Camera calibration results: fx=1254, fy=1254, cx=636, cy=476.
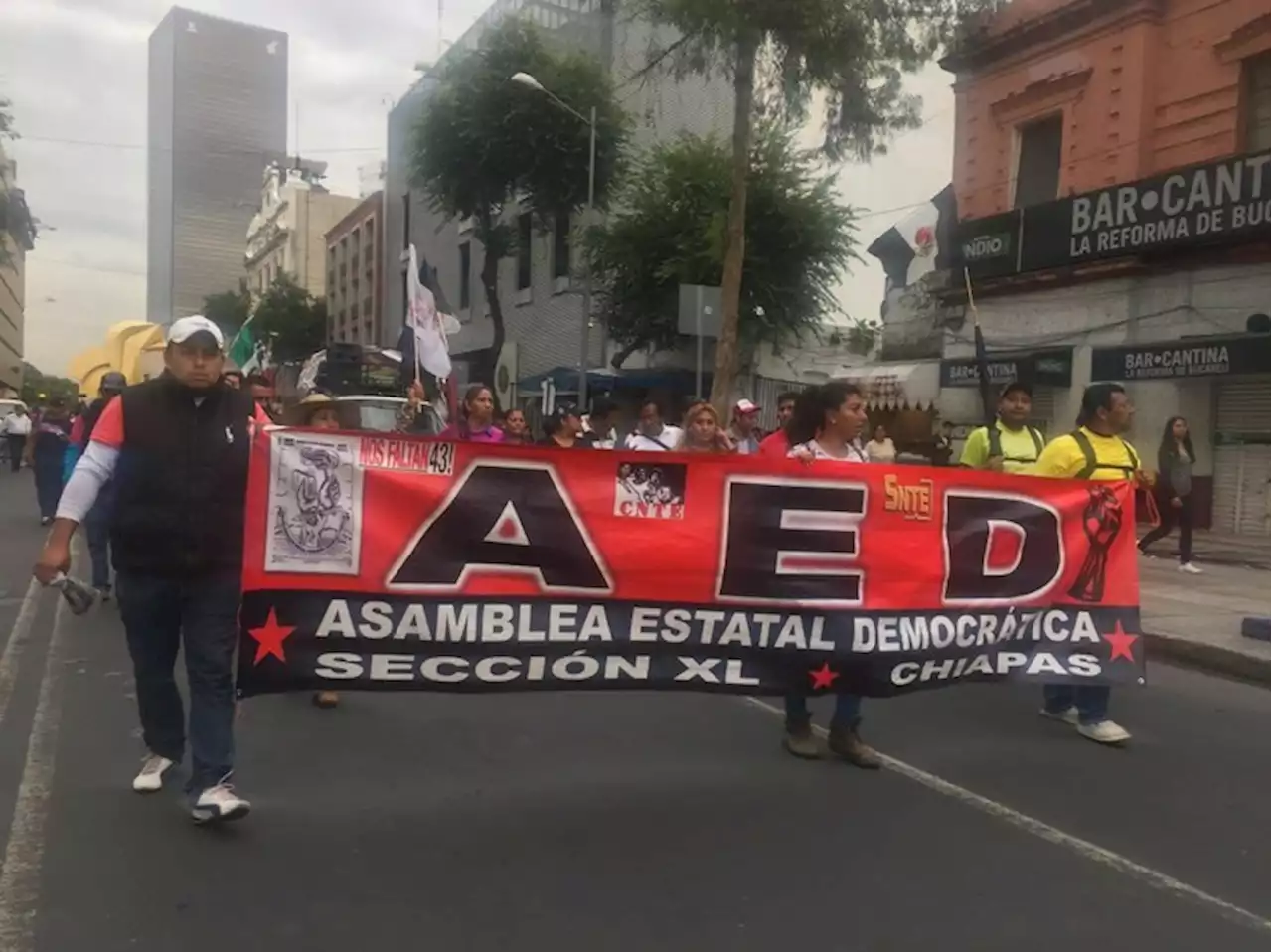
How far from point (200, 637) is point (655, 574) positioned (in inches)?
66.4

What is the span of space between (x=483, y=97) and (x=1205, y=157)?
16.3 metres

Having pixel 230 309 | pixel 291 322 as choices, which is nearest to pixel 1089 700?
pixel 291 322

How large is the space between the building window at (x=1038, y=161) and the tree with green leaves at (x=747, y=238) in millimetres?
5126

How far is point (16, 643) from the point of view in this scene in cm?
796

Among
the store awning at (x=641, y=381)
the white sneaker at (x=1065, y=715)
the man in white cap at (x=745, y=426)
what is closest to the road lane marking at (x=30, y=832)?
the white sneaker at (x=1065, y=715)

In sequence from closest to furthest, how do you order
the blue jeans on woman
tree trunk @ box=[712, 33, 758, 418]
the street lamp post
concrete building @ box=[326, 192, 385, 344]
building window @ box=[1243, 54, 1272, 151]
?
the blue jeans on woman
building window @ box=[1243, 54, 1272, 151]
tree trunk @ box=[712, 33, 758, 418]
the street lamp post
concrete building @ box=[326, 192, 385, 344]

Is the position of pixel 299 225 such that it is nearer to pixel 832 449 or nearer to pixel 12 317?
pixel 12 317

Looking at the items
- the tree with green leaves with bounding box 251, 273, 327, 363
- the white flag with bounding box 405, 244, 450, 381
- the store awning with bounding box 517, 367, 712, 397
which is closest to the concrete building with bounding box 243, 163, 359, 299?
the tree with green leaves with bounding box 251, 273, 327, 363

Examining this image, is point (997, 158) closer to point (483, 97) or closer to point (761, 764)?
point (483, 97)

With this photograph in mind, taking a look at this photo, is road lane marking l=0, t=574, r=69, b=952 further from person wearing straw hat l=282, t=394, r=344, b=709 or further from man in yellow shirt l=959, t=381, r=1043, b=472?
man in yellow shirt l=959, t=381, r=1043, b=472

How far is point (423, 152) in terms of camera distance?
2927 cm

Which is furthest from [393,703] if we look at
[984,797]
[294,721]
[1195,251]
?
[1195,251]

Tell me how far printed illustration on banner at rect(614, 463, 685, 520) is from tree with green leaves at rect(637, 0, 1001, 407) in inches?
495

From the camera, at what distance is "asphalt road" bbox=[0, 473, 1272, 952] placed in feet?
12.0
